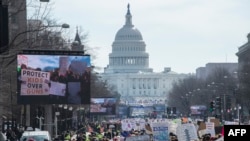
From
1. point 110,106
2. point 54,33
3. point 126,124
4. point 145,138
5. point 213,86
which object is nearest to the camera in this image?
point 145,138

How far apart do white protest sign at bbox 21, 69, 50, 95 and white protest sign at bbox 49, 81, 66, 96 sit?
0.44 meters

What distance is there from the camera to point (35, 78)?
130 ft

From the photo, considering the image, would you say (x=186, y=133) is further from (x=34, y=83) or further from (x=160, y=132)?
(x=34, y=83)

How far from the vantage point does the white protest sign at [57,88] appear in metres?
40.3

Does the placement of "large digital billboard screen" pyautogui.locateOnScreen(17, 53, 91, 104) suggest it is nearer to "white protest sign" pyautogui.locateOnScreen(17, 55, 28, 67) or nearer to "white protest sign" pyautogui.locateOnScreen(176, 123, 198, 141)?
"white protest sign" pyautogui.locateOnScreen(17, 55, 28, 67)

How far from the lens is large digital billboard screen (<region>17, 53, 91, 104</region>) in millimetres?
Answer: 39312

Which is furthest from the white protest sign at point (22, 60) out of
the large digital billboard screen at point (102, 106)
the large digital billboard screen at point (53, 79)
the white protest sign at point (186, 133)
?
the large digital billboard screen at point (102, 106)

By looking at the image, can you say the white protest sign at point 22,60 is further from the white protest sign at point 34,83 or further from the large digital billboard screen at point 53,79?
the white protest sign at point 34,83

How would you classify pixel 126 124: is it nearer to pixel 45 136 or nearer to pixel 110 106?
pixel 45 136

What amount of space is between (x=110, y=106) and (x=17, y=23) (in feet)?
78.3

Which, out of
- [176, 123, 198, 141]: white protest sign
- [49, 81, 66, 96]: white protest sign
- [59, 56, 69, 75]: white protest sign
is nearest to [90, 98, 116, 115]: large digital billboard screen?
[49, 81, 66, 96]: white protest sign

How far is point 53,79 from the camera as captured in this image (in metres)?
40.5

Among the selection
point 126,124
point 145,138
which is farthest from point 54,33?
point 145,138

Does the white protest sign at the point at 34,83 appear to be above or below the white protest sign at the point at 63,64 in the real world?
below
